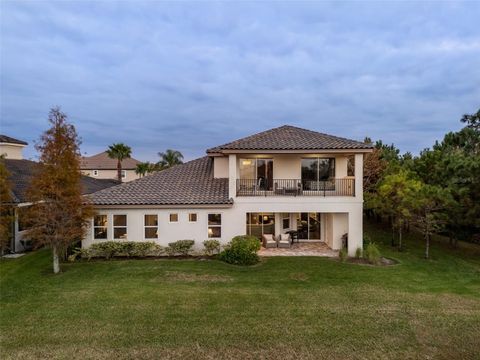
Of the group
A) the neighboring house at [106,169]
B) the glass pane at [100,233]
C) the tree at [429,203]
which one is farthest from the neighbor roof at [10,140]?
the tree at [429,203]

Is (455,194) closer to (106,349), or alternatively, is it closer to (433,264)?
(433,264)

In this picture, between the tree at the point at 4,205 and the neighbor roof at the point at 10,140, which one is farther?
the neighbor roof at the point at 10,140

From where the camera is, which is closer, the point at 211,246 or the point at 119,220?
the point at 211,246

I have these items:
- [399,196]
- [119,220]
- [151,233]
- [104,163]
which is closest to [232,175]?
[151,233]

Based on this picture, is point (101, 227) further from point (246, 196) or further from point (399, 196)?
point (399, 196)

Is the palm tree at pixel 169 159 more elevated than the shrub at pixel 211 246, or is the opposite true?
the palm tree at pixel 169 159

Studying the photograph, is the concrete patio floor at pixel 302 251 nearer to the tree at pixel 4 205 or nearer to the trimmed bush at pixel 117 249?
the trimmed bush at pixel 117 249

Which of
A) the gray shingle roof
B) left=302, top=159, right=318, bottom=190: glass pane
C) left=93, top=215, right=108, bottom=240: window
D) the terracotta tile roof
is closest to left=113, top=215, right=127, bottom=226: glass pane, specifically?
left=93, top=215, right=108, bottom=240: window
